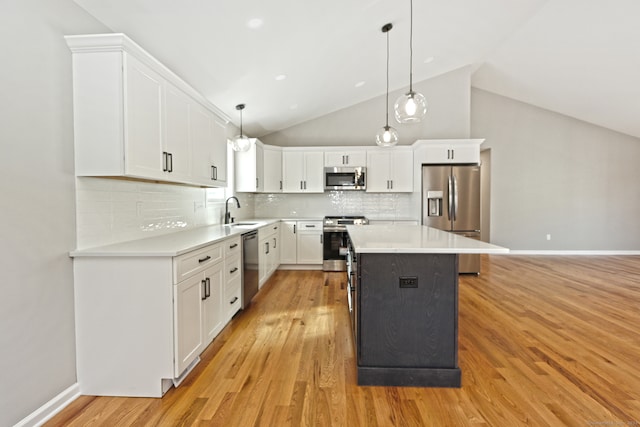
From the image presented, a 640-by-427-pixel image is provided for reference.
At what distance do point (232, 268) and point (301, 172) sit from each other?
9.87 feet

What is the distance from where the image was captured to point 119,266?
1.91 m

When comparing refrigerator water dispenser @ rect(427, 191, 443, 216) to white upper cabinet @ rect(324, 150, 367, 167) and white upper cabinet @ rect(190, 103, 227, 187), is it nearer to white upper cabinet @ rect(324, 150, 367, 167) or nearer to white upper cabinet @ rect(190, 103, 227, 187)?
white upper cabinet @ rect(324, 150, 367, 167)

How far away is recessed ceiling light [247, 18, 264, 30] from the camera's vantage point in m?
2.63

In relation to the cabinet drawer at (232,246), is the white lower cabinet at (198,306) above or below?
below

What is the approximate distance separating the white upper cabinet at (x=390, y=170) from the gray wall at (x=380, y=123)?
52 cm

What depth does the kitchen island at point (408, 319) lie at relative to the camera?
2059mm

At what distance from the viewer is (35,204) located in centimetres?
168

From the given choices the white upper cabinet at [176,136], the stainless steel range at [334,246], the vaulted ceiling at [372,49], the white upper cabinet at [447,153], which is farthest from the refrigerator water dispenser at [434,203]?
the white upper cabinet at [176,136]

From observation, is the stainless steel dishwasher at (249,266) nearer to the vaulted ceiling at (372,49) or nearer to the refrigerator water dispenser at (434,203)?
the vaulted ceiling at (372,49)

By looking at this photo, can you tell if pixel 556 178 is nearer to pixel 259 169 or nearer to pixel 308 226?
pixel 308 226

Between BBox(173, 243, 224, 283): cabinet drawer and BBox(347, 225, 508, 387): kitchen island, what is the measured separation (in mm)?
1113

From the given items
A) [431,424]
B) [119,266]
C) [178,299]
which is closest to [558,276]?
[431,424]

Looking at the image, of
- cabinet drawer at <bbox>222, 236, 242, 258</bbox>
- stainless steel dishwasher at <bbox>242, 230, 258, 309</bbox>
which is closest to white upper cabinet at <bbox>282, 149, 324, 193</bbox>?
stainless steel dishwasher at <bbox>242, 230, 258, 309</bbox>

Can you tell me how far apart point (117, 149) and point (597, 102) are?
756cm
